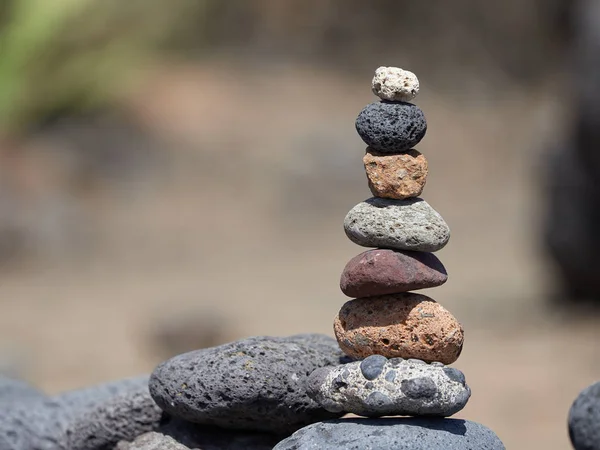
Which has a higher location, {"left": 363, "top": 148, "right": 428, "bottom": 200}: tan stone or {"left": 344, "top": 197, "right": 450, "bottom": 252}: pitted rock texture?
{"left": 363, "top": 148, "right": 428, "bottom": 200}: tan stone

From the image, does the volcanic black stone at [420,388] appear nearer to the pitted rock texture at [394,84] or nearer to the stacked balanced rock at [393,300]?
the stacked balanced rock at [393,300]

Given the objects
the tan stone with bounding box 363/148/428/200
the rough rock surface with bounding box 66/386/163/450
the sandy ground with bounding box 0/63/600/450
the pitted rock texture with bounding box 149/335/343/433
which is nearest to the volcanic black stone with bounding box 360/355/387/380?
the pitted rock texture with bounding box 149/335/343/433

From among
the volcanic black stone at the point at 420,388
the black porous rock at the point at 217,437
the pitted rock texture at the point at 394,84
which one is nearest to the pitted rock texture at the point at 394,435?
the volcanic black stone at the point at 420,388

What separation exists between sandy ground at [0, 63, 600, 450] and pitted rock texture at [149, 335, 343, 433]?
4.15 metres

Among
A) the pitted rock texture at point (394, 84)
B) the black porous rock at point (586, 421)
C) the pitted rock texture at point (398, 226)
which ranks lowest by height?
Answer: the black porous rock at point (586, 421)

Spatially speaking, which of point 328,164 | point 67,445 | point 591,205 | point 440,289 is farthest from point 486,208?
point 67,445

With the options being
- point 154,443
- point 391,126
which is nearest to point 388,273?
point 391,126

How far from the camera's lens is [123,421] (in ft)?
14.7

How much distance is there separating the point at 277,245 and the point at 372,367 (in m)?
14.1

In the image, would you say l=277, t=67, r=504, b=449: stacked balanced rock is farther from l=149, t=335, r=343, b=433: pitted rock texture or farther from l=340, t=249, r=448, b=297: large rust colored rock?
l=149, t=335, r=343, b=433: pitted rock texture

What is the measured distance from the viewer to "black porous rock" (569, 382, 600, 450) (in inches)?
178

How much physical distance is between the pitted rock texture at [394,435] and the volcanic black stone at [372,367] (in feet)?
0.64

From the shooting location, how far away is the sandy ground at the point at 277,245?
10.7m

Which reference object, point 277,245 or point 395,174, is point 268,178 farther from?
point 395,174
